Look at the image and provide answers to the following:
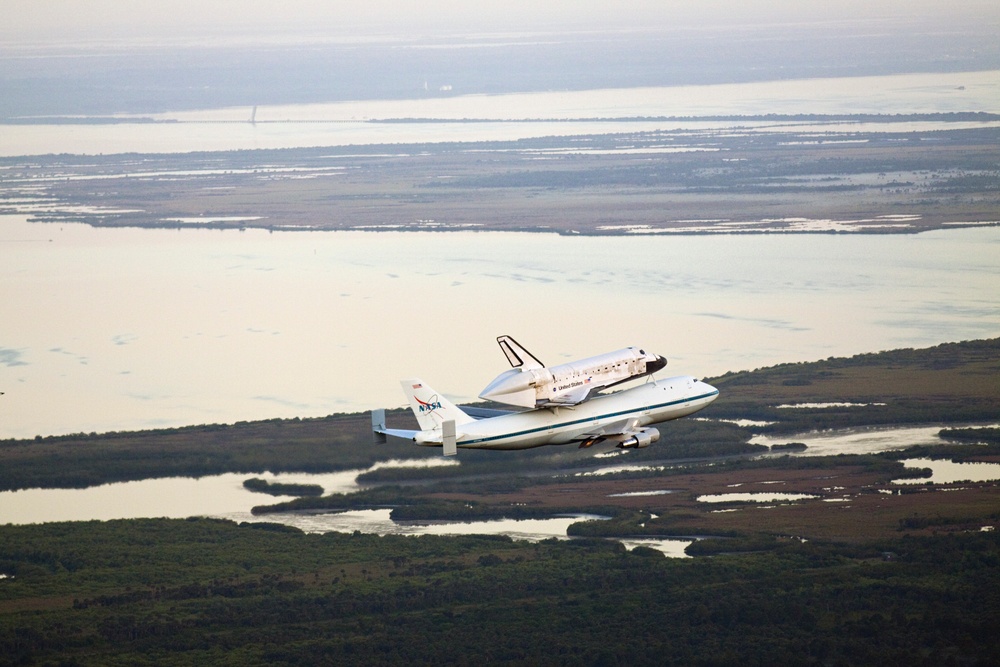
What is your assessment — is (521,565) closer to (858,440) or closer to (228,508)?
(228,508)

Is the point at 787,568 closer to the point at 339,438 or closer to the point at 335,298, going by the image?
the point at 339,438

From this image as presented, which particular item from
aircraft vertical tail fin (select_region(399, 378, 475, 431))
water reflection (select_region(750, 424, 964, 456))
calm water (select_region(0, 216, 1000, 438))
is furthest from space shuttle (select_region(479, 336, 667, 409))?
calm water (select_region(0, 216, 1000, 438))

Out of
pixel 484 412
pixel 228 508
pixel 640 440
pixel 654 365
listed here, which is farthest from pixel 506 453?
pixel 654 365

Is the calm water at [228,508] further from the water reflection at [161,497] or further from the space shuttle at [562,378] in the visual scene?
the space shuttle at [562,378]

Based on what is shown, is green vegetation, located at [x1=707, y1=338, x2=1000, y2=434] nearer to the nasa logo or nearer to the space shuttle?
the nasa logo

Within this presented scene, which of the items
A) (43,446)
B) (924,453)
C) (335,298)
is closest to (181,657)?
(43,446)
